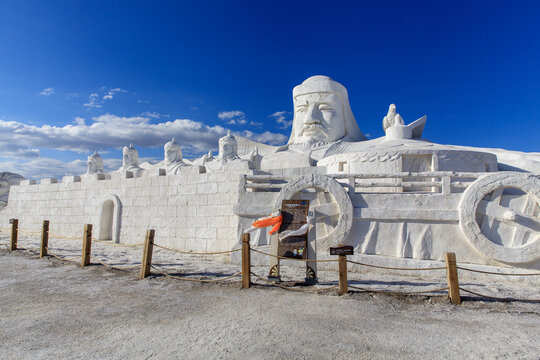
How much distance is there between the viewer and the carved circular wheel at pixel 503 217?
19.7 ft

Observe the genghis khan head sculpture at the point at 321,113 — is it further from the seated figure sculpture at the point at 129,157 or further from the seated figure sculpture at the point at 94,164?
the seated figure sculpture at the point at 94,164

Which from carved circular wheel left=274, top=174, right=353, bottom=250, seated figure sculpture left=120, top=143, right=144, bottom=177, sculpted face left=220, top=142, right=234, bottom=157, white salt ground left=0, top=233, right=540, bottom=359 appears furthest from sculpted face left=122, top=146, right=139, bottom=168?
carved circular wheel left=274, top=174, right=353, bottom=250

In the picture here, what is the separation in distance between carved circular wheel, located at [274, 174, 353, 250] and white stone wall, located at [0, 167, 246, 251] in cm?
215

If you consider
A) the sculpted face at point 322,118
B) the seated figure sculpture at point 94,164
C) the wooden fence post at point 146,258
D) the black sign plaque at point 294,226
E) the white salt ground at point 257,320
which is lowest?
the white salt ground at point 257,320

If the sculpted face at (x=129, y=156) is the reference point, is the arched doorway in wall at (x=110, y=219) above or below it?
below

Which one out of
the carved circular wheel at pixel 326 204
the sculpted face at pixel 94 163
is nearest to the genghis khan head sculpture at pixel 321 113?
the carved circular wheel at pixel 326 204

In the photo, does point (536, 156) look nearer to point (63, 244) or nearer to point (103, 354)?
point (103, 354)

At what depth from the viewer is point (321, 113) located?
1384cm

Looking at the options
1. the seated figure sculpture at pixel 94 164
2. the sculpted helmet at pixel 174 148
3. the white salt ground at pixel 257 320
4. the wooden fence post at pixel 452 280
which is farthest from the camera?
the seated figure sculpture at pixel 94 164

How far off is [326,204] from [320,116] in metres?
7.63

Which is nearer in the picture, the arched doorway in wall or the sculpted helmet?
the arched doorway in wall

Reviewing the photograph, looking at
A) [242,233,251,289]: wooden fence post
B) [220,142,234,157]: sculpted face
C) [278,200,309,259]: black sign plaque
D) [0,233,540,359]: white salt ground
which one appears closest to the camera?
[0,233,540,359]: white salt ground

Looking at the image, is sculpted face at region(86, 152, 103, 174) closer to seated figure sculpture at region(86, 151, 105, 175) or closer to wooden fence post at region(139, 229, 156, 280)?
seated figure sculpture at region(86, 151, 105, 175)

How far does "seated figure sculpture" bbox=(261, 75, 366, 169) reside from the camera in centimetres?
1359
